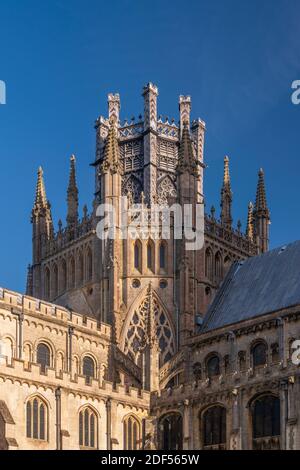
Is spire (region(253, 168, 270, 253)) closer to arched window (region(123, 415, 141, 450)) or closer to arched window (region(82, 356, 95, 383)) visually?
arched window (region(82, 356, 95, 383))

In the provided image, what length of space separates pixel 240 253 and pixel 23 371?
108 ft

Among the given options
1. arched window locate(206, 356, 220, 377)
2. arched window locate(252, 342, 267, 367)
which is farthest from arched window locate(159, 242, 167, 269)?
arched window locate(252, 342, 267, 367)

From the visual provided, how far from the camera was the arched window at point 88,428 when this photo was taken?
68062 millimetres

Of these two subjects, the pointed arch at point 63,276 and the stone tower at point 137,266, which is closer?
the stone tower at point 137,266

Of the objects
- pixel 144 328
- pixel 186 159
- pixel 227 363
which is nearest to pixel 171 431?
pixel 227 363

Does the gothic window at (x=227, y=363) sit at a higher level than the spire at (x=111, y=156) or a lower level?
lower

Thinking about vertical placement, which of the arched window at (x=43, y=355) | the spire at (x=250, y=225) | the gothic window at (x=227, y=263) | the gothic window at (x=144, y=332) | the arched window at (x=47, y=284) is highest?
the spire at (x=250, y=225)

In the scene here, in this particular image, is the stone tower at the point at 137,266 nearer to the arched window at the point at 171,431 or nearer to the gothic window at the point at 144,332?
the gothic window at the point at 144,332

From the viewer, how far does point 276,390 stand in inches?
2557

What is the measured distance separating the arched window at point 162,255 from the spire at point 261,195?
1639cm

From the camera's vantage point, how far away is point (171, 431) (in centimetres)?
7238

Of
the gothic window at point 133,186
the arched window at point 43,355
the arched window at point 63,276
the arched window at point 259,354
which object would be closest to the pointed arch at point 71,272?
the arched window at point 63,276

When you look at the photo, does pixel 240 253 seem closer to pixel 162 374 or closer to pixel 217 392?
pixel 162 374
